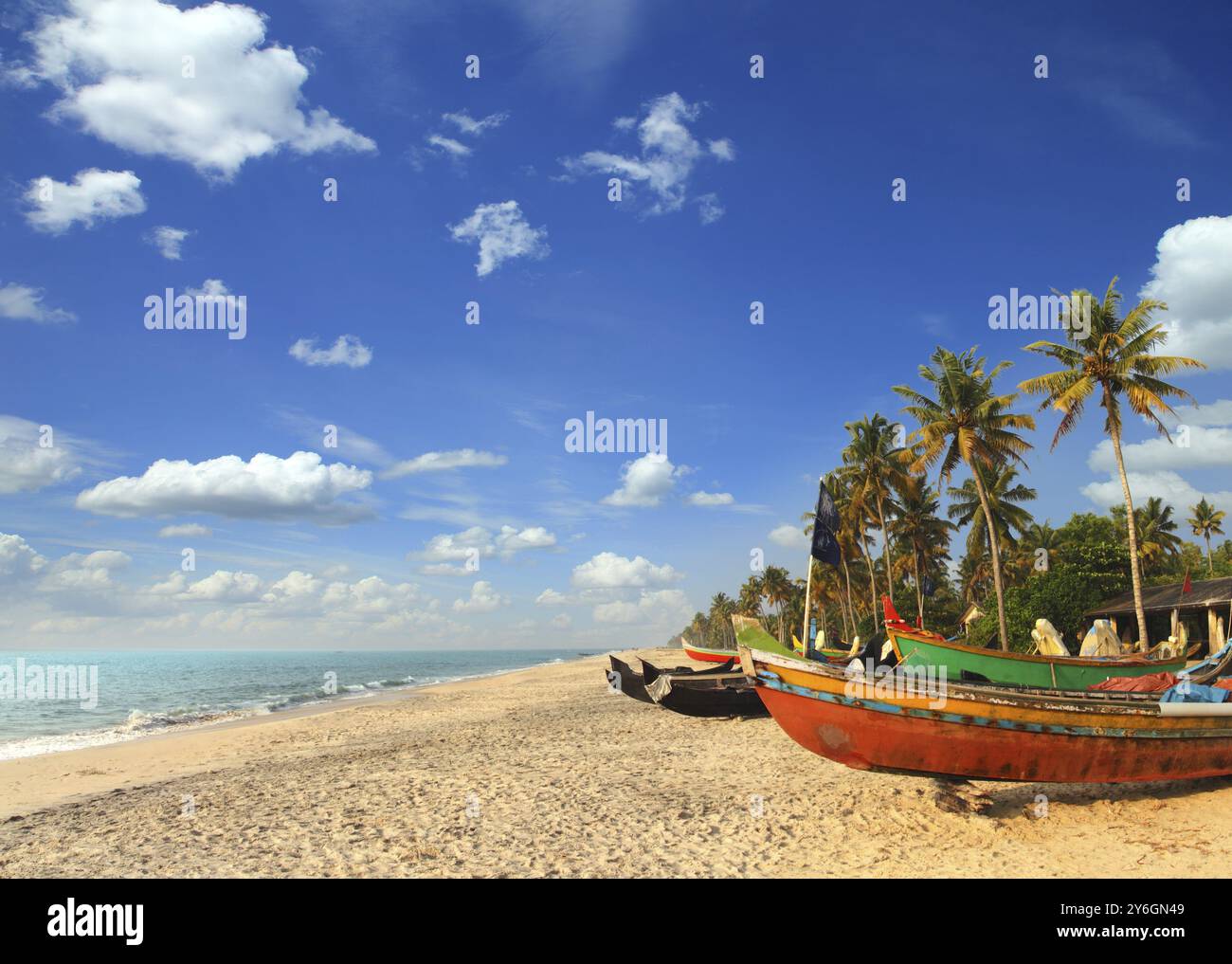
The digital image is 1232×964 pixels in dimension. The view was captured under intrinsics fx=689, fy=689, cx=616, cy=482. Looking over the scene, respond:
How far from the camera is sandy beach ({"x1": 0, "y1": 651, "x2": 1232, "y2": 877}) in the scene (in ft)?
24.4

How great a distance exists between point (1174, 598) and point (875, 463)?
15102mm

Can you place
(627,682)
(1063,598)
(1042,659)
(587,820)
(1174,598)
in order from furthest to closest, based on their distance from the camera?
(1063,598) → (1174,598) → (627,682) → (1042,659) → (587,820)

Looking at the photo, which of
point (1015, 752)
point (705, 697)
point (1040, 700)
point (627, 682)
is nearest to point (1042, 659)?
point (705, 697)

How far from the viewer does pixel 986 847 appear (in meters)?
7.66

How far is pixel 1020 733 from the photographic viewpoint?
349 inches

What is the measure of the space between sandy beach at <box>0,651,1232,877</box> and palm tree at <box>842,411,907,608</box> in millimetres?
28017

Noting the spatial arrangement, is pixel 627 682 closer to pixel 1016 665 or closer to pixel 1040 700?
pixel 1016 665

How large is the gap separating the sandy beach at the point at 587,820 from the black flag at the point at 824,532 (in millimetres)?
3485

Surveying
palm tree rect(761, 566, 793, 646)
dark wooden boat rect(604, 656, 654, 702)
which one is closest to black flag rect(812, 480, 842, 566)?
dark wooden boat rect(604, 656, 654, 702)

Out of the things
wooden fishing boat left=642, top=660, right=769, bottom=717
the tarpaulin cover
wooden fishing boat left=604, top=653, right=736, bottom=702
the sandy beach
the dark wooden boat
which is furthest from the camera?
the dark wooden boat

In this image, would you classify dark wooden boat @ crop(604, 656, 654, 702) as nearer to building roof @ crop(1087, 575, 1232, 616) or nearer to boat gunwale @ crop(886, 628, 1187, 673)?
boat gunwale @ crop(886, 628, 1187, 673)
